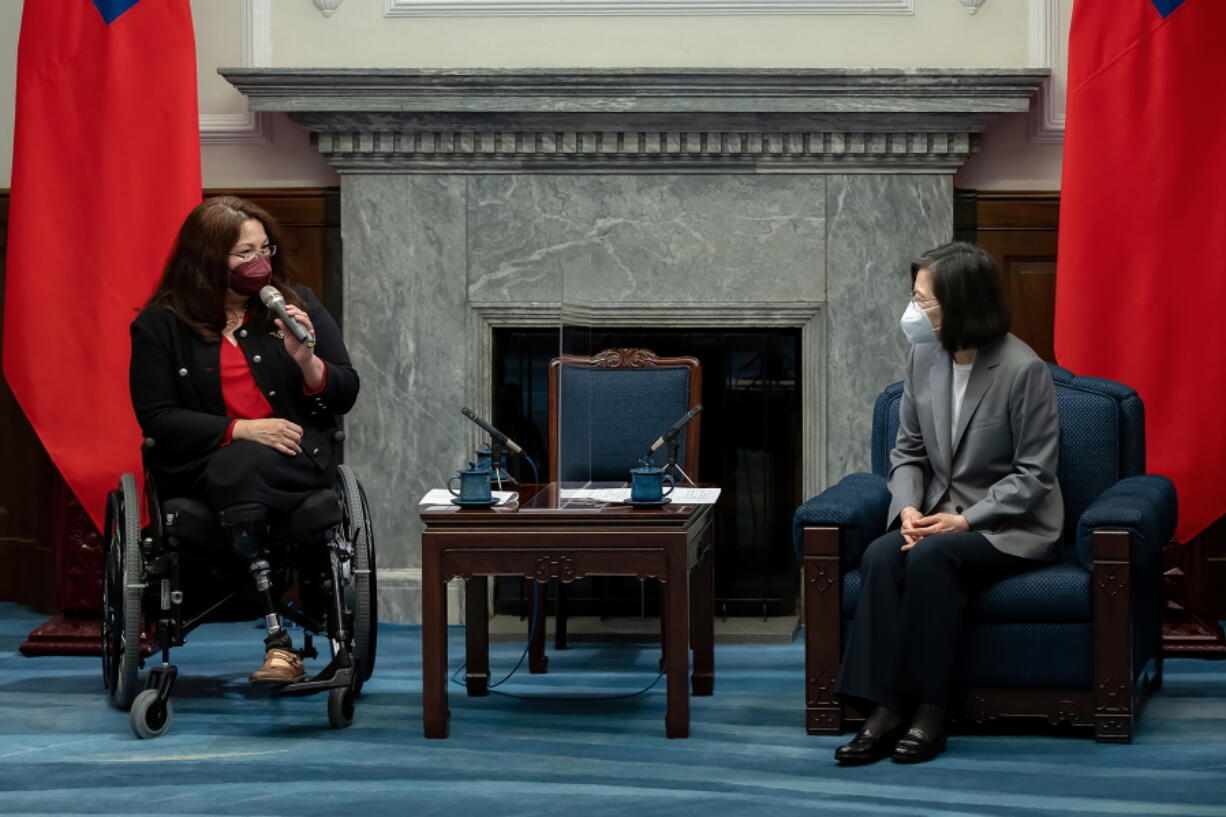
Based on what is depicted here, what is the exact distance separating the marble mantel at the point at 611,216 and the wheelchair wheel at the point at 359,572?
1401mm

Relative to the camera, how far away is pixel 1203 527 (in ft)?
15.2

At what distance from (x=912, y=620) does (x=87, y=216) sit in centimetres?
271

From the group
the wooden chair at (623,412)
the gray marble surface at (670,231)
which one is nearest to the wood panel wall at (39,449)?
the gray marble surface at (670,231)

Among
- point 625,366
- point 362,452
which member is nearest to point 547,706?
point 625,366

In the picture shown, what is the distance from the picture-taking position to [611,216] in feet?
17.4

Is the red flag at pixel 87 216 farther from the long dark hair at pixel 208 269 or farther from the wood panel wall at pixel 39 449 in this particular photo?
the long dark hair at pixel 208 269

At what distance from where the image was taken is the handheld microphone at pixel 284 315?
3723mm

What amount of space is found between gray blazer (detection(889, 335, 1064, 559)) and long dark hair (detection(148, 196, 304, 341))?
60.2 inches

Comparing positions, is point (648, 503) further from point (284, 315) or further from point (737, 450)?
point (737, 450)

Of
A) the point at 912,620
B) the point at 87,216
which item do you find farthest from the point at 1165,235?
the point at 87,216

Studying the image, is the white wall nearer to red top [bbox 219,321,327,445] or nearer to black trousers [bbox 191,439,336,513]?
red top [bbox 219,321,327,445]

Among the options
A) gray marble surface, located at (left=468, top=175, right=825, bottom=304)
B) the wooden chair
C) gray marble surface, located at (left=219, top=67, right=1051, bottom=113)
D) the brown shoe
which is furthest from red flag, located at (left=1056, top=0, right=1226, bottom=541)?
the brown shoe

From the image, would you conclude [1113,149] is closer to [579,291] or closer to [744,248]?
[744,248]

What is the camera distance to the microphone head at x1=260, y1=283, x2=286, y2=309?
374cm
